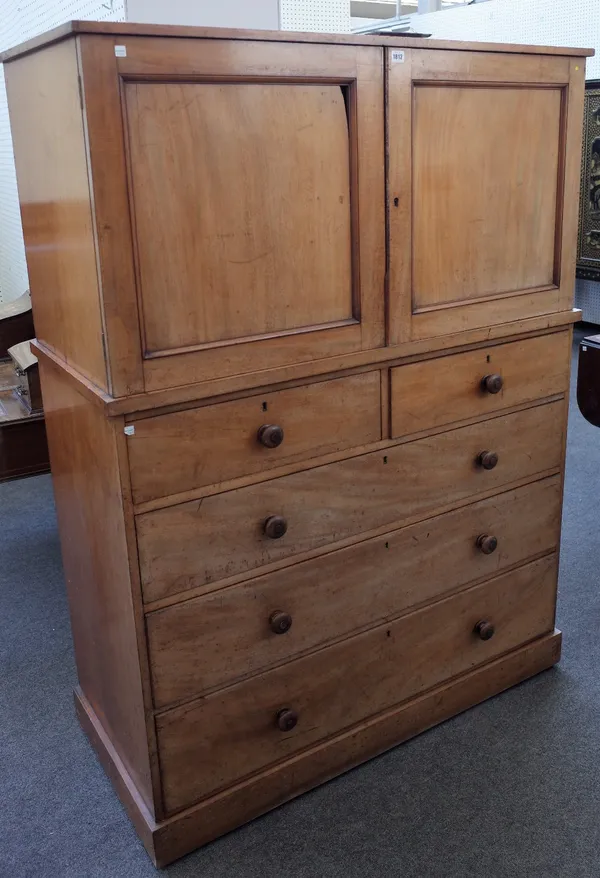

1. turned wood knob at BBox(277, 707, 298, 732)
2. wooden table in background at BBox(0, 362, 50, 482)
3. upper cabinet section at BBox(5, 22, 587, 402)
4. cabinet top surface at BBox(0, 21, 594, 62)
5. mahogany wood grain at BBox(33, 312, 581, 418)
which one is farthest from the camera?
wooden table in background at BBox(0, 362, 50, 482)

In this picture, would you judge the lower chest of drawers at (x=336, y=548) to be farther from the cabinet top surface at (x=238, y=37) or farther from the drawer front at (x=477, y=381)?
the cabinet top surface at (x=238, y=37)

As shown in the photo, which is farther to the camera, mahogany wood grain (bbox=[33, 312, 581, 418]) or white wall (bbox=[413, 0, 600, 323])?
white wall (bbox=[413, 0, 600, 323])

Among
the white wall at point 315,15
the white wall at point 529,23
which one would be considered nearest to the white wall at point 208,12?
the white wall at point 315,15

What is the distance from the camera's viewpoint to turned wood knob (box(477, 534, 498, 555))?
2.44 m

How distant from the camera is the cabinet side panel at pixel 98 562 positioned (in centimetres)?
191

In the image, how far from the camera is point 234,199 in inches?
69.9

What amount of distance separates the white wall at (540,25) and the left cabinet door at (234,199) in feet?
16.1

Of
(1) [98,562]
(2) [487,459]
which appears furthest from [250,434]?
(2) [487,459]

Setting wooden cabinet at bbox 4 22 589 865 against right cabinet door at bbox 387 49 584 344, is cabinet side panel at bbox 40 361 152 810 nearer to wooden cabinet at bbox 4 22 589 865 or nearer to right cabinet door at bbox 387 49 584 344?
wooden cabinet at bbox 4 22 589 865

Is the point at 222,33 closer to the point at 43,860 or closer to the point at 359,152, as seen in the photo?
the point at 359,152

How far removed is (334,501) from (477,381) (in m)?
0.53

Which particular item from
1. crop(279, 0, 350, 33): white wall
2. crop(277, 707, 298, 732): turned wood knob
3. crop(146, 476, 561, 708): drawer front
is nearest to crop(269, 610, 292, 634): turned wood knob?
crop(146, 476, 561, 708): drawer front

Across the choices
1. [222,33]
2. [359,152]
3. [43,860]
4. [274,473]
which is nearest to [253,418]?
[274,473]

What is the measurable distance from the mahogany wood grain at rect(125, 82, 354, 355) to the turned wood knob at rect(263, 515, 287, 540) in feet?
1.44
